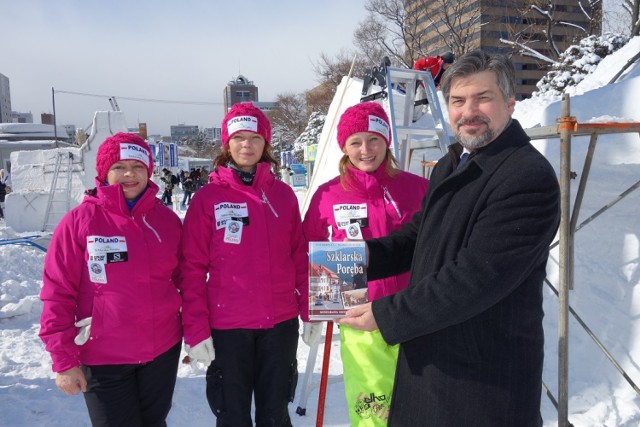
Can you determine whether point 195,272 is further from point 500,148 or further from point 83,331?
point 500,148

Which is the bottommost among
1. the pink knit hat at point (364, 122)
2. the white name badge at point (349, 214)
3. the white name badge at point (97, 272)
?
the white name badge at point (97, 272)

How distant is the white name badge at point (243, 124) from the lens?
254 cm

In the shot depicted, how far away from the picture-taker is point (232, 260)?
7.89 feet

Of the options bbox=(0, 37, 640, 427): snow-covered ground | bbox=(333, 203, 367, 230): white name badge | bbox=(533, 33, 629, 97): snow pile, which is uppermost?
bbox=(533, 33, 629, 97): snow pile

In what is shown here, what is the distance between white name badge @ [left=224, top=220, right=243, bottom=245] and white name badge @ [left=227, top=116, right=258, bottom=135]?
0.54m

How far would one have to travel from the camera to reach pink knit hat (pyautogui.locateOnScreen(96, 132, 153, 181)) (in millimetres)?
2348

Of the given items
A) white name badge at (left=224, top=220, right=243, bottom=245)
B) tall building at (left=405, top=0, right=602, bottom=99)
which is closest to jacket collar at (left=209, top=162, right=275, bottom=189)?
white name badge at (left=224, top=220, right=243, bottom=245)

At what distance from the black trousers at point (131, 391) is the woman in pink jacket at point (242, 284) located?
0.18 m

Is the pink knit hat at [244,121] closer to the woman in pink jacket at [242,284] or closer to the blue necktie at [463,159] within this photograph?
the woman in pink jacket at [242,284]

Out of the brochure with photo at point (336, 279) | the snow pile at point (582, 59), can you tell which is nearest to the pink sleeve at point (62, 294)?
the brochure with photo at point (336, 279)

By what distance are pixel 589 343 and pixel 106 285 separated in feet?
13.0

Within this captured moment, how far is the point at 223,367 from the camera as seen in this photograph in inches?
94.3

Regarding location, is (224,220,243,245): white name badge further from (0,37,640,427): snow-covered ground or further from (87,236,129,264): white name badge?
(0,37,640,427): snow-covered ground

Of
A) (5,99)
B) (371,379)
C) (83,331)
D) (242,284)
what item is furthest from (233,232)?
(5,99)
